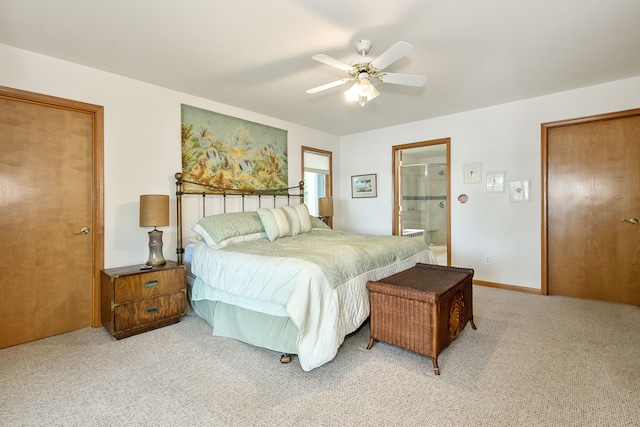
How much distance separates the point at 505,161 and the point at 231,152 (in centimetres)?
356

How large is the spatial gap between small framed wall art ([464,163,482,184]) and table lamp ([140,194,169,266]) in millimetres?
3816

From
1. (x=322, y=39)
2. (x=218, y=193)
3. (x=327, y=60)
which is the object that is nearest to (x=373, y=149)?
(x=218, y=193)

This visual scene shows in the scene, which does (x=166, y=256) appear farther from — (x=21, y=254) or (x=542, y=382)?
(x=542, y=382)

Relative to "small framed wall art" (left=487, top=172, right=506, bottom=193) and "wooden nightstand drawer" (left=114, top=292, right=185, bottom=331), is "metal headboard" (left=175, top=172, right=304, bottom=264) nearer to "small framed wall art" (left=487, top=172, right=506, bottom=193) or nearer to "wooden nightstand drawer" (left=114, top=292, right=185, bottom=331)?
"wooden nightstand drawer" (left=114, top=292, right=185, bottom=331)

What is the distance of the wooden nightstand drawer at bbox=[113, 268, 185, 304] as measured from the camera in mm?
2494

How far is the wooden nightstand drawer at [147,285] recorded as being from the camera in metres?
2.49

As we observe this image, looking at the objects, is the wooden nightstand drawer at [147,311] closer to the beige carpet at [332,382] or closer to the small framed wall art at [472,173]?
the beige carpet at [332,382]

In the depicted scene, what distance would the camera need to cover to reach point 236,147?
12.7 feet

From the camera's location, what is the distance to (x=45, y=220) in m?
2.59

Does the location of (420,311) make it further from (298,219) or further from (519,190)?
(519,190)

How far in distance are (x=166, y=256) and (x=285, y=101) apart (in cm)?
226

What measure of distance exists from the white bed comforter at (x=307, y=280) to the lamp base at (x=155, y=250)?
0.33m

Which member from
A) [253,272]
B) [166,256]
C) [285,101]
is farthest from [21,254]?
[285,101]

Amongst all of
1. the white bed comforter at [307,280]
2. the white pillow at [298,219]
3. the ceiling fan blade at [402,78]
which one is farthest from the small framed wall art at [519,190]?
the white pillow at [298,219]
